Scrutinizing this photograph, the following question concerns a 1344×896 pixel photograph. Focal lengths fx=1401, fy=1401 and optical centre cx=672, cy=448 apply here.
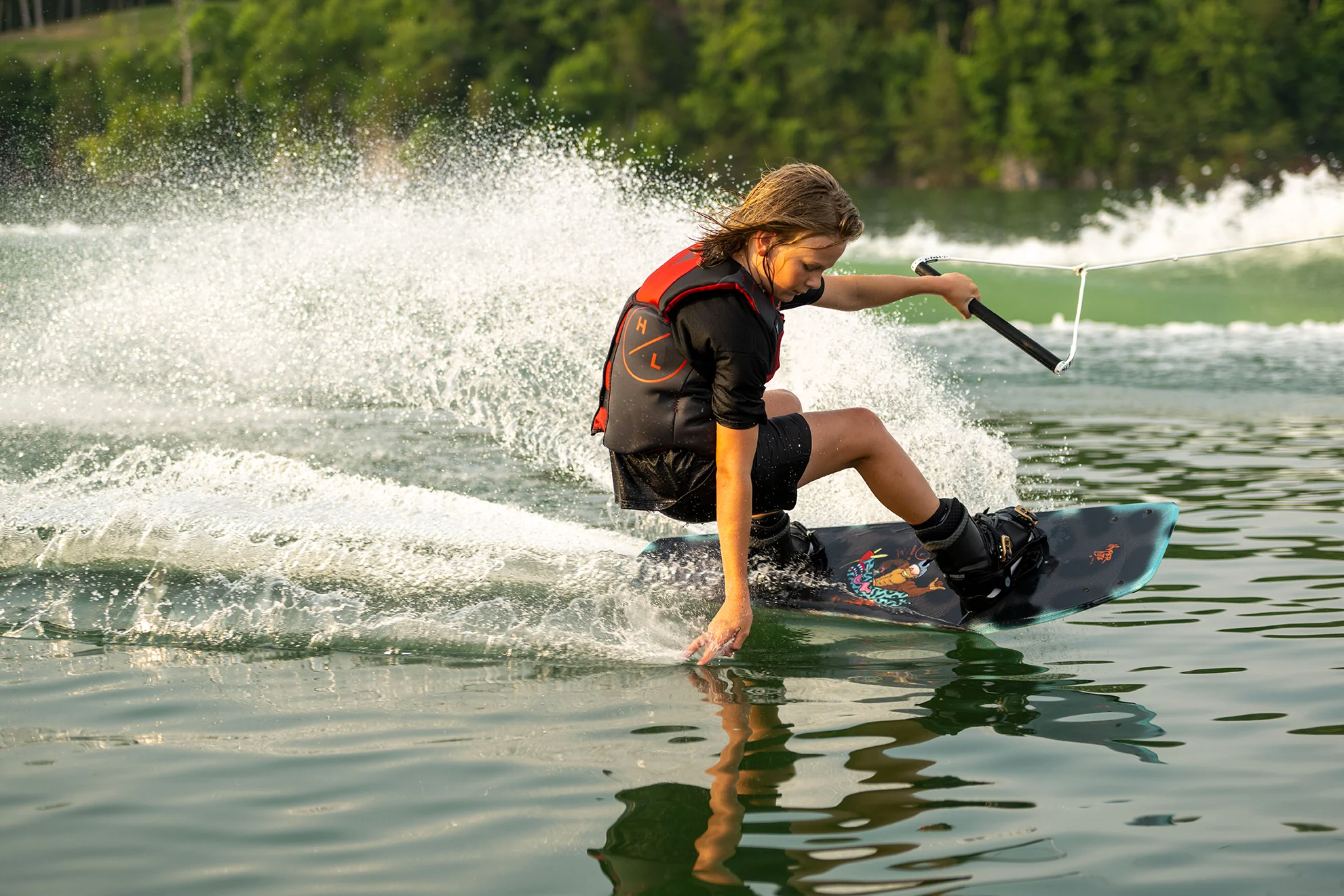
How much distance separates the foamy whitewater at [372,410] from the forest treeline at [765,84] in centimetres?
4119

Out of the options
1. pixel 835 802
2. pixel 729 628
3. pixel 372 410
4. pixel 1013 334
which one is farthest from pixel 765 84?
pixel 835 802

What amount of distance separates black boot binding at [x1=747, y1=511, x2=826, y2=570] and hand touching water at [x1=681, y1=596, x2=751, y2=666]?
0.91 meters

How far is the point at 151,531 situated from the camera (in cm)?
518

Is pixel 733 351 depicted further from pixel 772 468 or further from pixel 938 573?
pixel 938 573

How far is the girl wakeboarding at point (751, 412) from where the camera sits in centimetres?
368

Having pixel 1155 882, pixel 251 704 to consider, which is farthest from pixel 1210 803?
pixel 251 704

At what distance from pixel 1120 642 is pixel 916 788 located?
154cm

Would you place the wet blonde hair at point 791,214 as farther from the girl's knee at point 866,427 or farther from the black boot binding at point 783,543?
the black boot binding at point 783,543

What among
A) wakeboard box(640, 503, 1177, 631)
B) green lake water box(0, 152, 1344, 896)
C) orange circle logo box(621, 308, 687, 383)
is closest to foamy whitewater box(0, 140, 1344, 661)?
green lake water box(0, 152, 1344, 896)

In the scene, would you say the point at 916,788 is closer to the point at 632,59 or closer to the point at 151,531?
the point at 151,531

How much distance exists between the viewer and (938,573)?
15.7ft

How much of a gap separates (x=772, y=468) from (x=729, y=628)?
0.58m

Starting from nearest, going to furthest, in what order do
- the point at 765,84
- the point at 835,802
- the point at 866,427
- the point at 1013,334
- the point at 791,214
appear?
the point at 835,802 → the point at 791,214 → the point at 866,427 → the point at 1013,334 → the point at 765,84

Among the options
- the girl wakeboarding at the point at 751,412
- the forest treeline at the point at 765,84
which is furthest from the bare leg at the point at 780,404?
the forest treeline at the point at 765,84
